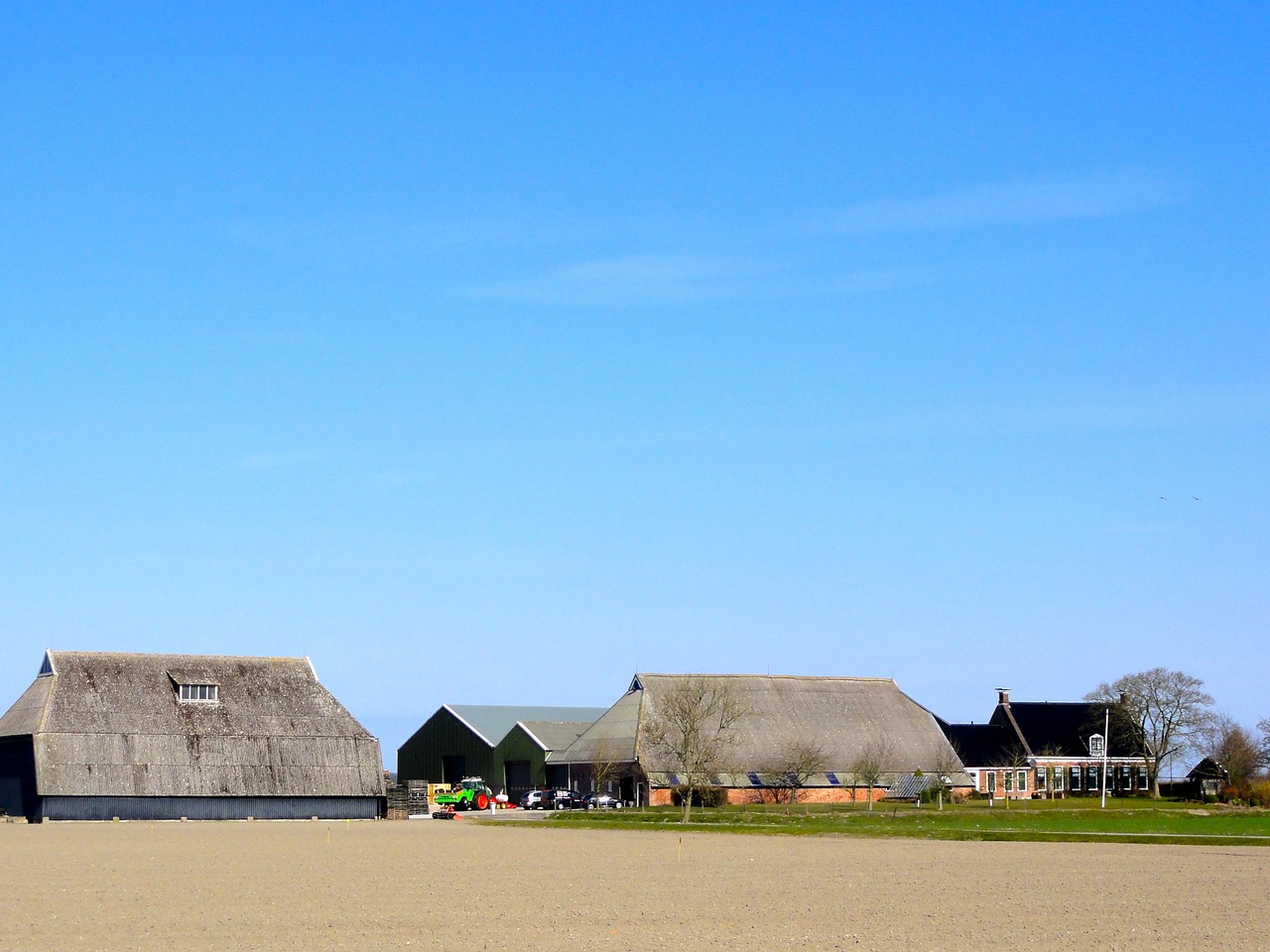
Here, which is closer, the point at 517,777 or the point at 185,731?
the point at 185,731

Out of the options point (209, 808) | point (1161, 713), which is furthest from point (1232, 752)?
point (209, 808)

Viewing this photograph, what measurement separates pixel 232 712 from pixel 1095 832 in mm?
45083

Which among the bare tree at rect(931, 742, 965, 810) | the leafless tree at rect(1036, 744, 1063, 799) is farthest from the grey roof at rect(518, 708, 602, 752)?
the leafless tree at rect(1036, 744, 1063, 799)

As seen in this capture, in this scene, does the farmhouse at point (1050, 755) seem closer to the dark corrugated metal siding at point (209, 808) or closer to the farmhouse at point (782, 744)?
the farmhouse at point (782, 744)

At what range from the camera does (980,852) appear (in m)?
43.6

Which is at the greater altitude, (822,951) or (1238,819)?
(822,951)

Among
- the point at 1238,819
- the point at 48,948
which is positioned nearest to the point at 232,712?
the point at 1238,819

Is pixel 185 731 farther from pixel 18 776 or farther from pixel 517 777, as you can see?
pixel 517 777

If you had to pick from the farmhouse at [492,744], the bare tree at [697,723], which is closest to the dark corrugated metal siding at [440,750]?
the farmhouse at [492,744]

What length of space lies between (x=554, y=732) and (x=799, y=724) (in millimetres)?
17499

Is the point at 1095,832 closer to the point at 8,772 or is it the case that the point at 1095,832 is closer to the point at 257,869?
the point at 257,869

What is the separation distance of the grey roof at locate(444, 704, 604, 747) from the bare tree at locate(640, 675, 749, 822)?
18.1m

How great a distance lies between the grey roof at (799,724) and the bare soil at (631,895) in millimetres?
43746

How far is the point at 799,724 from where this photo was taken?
96.7m
